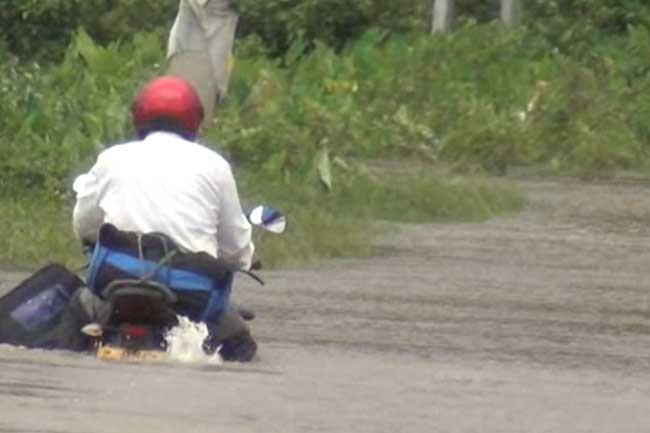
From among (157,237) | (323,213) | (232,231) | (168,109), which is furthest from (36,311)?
(323,213)

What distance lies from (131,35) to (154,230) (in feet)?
69.3

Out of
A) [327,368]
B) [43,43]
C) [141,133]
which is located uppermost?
[141,133]

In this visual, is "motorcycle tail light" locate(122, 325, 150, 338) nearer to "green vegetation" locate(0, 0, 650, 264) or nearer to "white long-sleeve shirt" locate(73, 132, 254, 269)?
"white long-sleeve shirt" locate(73, 132, 254, 269)

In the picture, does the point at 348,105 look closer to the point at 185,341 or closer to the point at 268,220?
the point at 268,220

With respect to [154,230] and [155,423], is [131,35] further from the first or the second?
[155,423]

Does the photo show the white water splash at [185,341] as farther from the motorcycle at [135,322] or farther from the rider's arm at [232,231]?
the rider's arm at [232,231]

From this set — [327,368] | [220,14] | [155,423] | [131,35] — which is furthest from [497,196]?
[131,35]

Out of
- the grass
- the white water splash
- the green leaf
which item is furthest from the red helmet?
the green leaf

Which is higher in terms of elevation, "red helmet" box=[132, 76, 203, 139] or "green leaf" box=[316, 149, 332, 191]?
"red helmet" box=[132, 76, 203, 139]

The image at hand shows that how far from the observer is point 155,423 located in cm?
955

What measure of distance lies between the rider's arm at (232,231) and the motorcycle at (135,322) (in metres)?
0.26

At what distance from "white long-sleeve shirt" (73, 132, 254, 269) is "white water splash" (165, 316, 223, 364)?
36cm

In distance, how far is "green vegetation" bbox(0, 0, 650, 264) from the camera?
18703 millimetres

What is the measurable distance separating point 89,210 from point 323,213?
6.75 m
